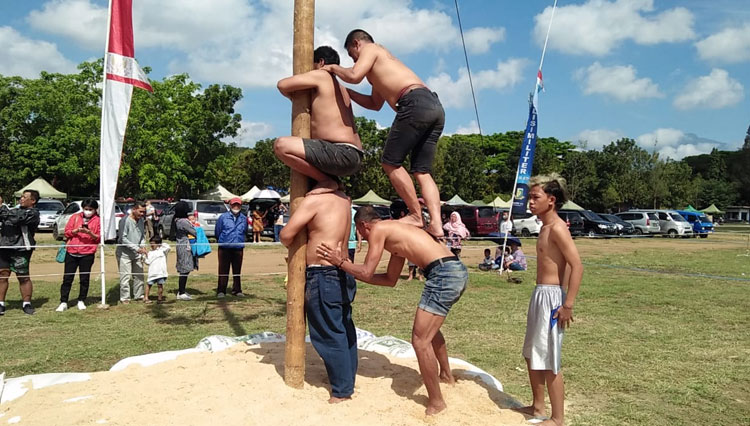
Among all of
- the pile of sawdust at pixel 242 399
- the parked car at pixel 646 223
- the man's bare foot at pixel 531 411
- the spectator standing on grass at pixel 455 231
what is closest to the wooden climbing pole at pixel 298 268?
the pile of sawdust at pixel 242 399

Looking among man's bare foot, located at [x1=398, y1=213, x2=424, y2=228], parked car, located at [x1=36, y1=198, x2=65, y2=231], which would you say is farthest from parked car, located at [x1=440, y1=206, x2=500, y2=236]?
man's bare foot, located at [x1=398, y1=213, x2=424, y2=228]

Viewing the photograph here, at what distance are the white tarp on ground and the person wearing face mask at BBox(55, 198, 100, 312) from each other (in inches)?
165

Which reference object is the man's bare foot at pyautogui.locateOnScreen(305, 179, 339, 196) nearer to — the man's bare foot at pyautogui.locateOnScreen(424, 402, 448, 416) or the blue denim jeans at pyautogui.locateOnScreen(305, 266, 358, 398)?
the blue denim jeans at pyautogui.locateOnScreen(305, 266, 358, 398)

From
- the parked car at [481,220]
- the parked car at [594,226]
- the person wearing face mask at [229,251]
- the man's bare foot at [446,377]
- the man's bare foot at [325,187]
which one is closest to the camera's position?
the man's bare foot at [325,187]

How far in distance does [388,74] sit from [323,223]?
119 centimetres

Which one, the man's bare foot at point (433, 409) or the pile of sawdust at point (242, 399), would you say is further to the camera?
the man's bare foot at point (433, 409)

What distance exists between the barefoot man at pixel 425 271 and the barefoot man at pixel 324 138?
1.55 feet

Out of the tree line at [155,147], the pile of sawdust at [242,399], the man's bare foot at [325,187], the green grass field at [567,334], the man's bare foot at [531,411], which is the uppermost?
the tree line at [155,147]

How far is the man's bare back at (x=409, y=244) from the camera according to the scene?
3957 mm

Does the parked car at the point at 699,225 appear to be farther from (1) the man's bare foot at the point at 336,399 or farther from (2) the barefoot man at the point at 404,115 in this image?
(1) the man's bare foot at the point at 336,399

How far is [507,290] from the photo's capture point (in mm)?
11273

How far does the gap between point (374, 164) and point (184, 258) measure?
31450 mm

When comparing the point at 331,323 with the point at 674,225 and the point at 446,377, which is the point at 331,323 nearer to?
the point at 446,377

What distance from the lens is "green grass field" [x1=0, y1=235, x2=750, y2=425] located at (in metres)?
4.88
